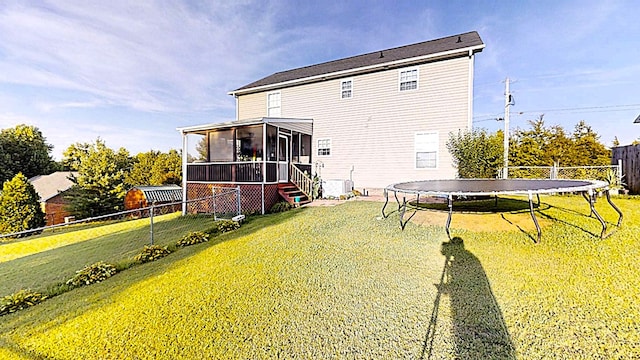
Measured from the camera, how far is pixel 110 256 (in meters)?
5.93

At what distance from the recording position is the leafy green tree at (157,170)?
83.3 feet

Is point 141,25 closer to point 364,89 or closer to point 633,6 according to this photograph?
point 364,89

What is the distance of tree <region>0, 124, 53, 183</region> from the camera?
25234 mm

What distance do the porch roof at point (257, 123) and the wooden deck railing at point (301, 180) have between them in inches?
72.8

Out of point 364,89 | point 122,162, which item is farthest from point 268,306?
point 122,162

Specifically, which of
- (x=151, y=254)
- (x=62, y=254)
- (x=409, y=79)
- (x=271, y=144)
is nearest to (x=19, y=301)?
(x=151, y=254)

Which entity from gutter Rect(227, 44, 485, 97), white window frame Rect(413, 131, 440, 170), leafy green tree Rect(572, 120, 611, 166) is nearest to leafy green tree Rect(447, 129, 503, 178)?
white window frame Rect(413, 131, 440, 170)

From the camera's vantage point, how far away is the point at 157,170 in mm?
25312

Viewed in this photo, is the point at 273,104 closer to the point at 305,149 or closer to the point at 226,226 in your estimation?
the point at 305,149

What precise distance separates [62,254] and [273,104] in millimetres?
11038

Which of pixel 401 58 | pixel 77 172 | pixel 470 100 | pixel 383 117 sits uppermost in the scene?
pixel 401 58

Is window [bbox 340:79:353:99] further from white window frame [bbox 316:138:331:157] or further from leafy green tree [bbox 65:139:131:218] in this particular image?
leafy green tree [bbox 65:139:131:218]

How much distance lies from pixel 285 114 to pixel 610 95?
66.5 feet

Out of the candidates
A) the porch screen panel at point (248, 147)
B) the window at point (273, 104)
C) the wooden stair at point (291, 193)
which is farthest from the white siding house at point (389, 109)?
the porch screen panel at point (248, 147)
